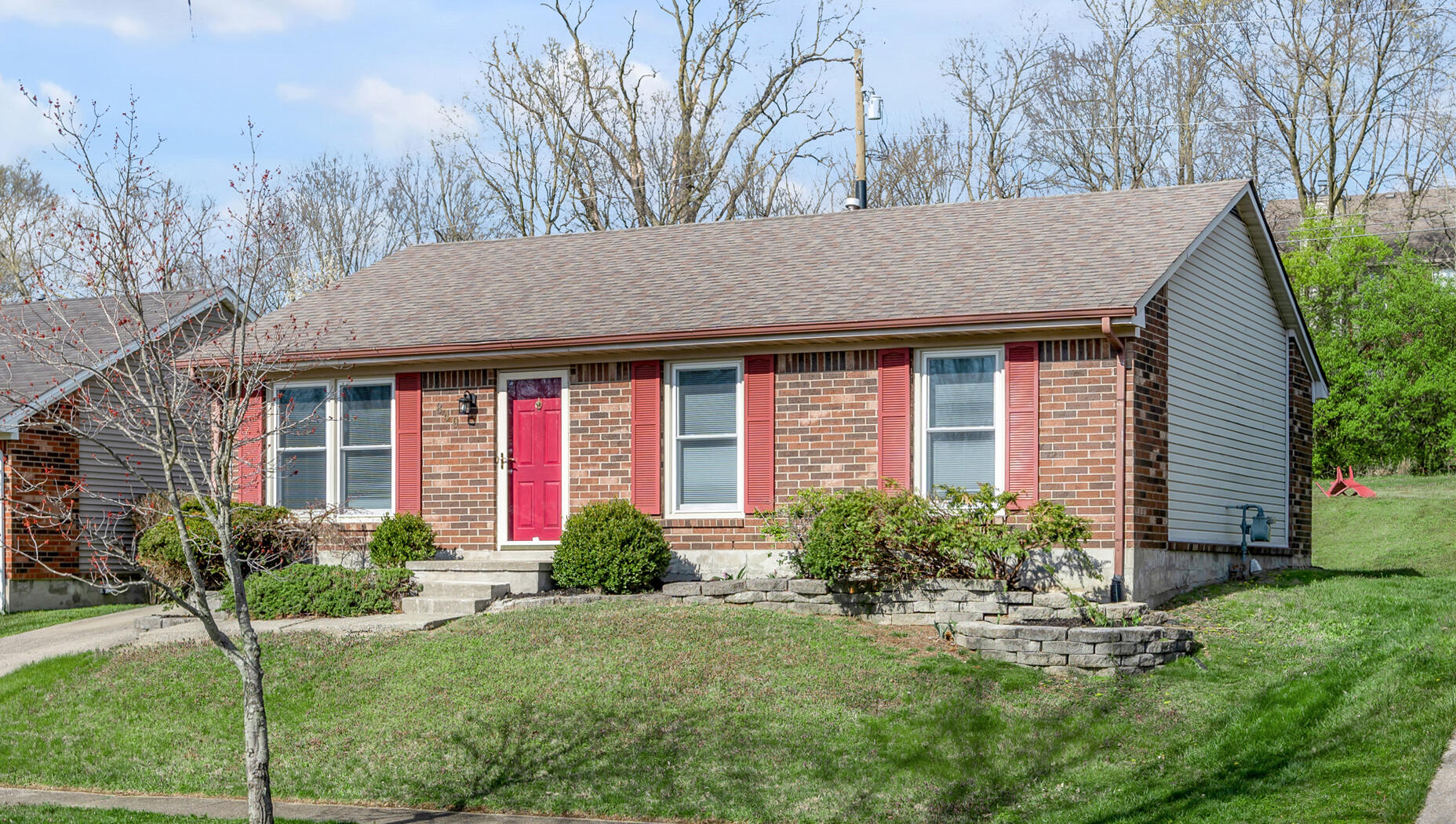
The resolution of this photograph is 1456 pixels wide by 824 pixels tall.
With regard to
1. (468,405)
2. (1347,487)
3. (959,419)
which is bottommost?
(1347,487)

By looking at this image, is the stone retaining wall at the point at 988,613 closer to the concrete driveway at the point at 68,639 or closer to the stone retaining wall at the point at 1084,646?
the stone retaining wall at the point at 1084,646

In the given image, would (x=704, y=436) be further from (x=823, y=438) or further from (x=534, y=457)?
(x=534, y=457)

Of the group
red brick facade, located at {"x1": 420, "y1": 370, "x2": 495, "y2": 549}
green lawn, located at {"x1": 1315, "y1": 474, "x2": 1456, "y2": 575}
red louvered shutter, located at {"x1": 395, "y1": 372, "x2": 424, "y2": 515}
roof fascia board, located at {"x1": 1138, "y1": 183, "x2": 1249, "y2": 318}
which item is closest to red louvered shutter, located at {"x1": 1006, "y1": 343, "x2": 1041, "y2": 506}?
roof fascia board, located at {"x1": 1138, "y1": 183, "x2": 1249, "y2": 318}

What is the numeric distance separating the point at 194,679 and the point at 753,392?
6402 millimetres

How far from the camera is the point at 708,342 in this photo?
1518 centimetres

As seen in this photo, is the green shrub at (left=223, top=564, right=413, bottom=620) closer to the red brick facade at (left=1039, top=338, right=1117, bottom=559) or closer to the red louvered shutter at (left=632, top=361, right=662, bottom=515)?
the red louvered shutter at (left=632, top=361, right=662, bottom=515)

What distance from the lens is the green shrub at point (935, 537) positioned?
13.3 m

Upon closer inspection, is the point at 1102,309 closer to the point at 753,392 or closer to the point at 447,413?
the point at 753,392

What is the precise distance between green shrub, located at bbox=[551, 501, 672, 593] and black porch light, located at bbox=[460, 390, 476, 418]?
214 cm

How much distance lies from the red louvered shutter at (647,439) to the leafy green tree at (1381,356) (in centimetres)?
2089

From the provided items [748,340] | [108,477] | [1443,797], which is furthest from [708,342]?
[108,477]

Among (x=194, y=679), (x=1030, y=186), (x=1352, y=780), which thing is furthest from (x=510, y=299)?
(x=1030, y=186)

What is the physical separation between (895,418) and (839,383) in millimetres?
774

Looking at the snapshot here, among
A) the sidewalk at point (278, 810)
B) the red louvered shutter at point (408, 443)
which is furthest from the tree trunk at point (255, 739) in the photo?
the red louvered shutter at point (408, 443)
